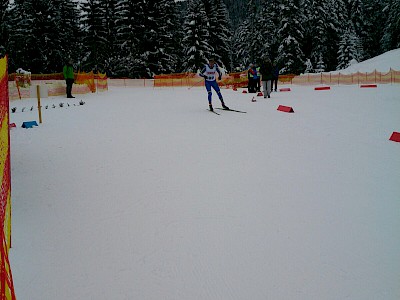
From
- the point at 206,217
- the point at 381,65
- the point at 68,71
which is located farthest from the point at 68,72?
the point at 381,65

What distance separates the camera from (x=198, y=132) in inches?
366

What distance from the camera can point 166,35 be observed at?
47344 mm

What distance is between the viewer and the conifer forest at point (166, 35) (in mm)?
46875

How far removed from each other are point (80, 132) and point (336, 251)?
748cm

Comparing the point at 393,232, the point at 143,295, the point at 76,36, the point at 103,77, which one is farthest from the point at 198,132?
the point at 76,36

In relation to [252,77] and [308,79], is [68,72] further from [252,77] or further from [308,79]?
[308,79]

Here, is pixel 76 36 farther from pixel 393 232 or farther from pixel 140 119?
pixel 393 232

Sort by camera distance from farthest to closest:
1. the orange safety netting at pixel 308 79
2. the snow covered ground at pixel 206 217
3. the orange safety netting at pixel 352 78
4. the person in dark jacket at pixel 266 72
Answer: the orange safety netting at pixel 308 79
the orange safety netting at pixel 352 78
the person in dark jacket at pixel 266 72
the snow covered ground at pixel 206 217

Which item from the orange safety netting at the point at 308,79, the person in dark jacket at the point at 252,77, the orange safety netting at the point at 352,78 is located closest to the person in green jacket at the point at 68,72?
the person in dark jacket at the point at 252,77

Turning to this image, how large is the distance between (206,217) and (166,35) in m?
46.2

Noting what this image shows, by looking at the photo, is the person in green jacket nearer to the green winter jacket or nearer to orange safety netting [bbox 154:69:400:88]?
the green winter jacket

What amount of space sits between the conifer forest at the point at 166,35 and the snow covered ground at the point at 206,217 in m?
41.0

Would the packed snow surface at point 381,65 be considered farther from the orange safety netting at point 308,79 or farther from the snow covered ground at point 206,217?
the snow covered ground at point 206,217

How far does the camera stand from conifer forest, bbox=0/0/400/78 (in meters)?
46.9
